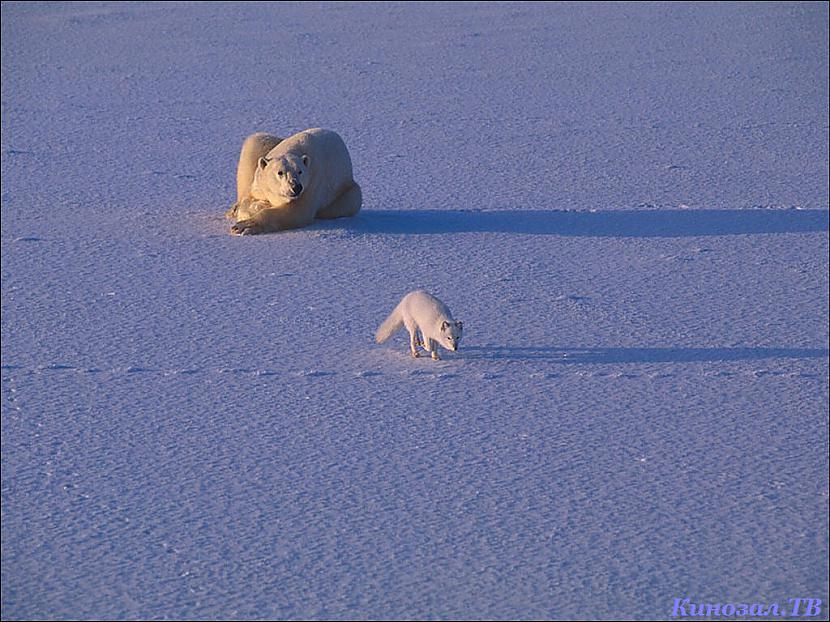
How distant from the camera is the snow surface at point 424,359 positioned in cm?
385

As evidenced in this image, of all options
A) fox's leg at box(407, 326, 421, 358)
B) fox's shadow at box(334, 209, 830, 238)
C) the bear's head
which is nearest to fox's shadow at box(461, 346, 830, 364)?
fox's leg at box(407, 326, 421, 358)

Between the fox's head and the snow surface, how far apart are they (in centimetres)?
13

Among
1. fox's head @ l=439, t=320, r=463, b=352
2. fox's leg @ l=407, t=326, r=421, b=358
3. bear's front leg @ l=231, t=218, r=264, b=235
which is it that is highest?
fox's head @ l=439, t=320, r=463, b=352

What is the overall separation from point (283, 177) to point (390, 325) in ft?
5.98

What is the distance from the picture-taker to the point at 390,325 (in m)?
5.44

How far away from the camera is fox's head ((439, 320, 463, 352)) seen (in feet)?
16.8

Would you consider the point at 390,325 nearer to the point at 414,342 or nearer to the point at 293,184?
the point at 414,342

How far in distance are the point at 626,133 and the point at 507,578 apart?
5928 mm

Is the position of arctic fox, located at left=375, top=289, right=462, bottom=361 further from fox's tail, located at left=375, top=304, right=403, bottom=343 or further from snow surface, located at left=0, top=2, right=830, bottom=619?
snow surface, located at left=0, top=2, right=830, bottom=619

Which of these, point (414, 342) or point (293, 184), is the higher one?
point (293, 184)

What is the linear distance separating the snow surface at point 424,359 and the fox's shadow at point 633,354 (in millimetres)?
18

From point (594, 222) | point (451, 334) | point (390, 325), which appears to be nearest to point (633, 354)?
point (451, 334)

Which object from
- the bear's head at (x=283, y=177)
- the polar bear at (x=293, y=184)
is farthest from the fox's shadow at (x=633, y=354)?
the polar bear at (x=293, y=184)

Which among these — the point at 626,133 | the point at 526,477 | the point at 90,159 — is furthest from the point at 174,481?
the point at 626,133
